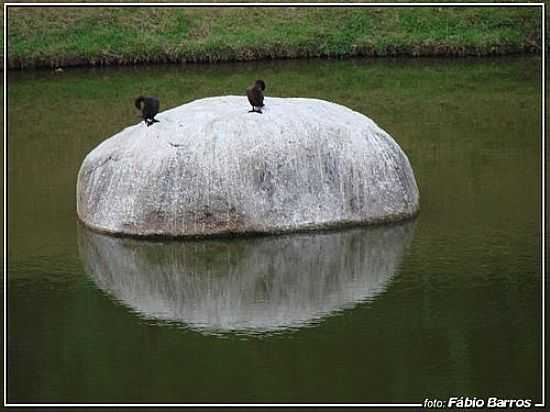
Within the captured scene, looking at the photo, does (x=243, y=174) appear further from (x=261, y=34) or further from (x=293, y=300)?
(x=261, y=34)

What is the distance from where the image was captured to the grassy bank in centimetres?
4244

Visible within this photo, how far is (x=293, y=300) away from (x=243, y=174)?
2602mm

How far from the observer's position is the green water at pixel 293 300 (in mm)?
14984

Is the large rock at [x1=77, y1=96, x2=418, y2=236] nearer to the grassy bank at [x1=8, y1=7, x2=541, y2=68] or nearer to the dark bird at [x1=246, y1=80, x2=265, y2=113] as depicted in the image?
the dark bird at [x1=246, y1=80, x2=265, y2=113]

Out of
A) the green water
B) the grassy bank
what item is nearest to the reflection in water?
the green water

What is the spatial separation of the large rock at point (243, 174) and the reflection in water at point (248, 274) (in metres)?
0.32

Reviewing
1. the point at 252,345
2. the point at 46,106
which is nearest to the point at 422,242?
the point at 252,345

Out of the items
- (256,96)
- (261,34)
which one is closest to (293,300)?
(256,96)

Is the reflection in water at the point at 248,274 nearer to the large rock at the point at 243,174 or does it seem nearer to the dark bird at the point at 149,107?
the large rock at the point at 243,174

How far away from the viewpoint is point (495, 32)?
4303 cm

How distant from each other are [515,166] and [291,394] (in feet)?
38.5

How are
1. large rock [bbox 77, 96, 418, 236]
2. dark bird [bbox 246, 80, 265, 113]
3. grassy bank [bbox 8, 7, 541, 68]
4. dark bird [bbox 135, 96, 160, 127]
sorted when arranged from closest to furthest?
large rock [bbox 77, 96, 418, 236], dark bird [bbox 246, 80, 265, 113], dark bird [bbox 135, 96, 160, 127], grassy bank [bbox 8, 7, 541, 68]

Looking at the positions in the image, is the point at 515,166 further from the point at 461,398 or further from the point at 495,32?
the point at 495,32

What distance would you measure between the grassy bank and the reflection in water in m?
22.6
